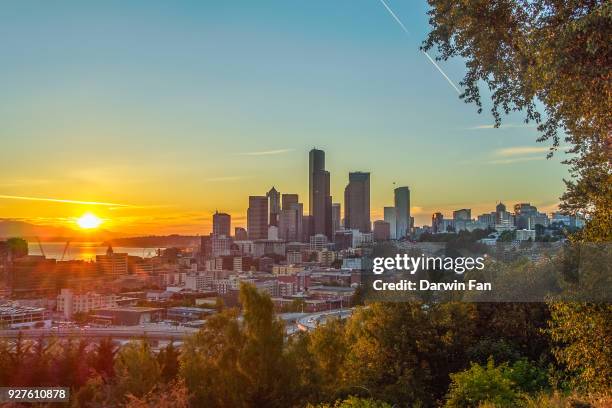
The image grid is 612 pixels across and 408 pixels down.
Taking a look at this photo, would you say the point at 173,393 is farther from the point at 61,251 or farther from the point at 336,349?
the point at 61,251

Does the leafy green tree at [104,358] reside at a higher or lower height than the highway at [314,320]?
higher

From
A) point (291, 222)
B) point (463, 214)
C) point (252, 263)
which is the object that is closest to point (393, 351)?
point (463, 214)

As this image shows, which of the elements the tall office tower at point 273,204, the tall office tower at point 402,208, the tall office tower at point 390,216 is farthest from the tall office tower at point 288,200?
the tall office tower at point 402,208

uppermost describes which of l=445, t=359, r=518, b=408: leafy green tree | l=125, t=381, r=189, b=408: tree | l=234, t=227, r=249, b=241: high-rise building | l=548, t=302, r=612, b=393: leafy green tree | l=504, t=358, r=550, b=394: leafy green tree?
l=234, t=227, r=249, b=241: high-rise building

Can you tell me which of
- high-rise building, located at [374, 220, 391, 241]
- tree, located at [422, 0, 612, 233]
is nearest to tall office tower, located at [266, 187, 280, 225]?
high-rise building, located at [374, 220, 391, 241]

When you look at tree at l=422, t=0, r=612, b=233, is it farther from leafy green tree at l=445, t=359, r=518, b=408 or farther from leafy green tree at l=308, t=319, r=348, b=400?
leafy green tree at l=308, t=319, r=348, b=400

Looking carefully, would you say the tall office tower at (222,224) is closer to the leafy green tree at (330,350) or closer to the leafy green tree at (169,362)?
the leafy green tree at (330,350)

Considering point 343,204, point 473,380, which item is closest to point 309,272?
point 343,204
